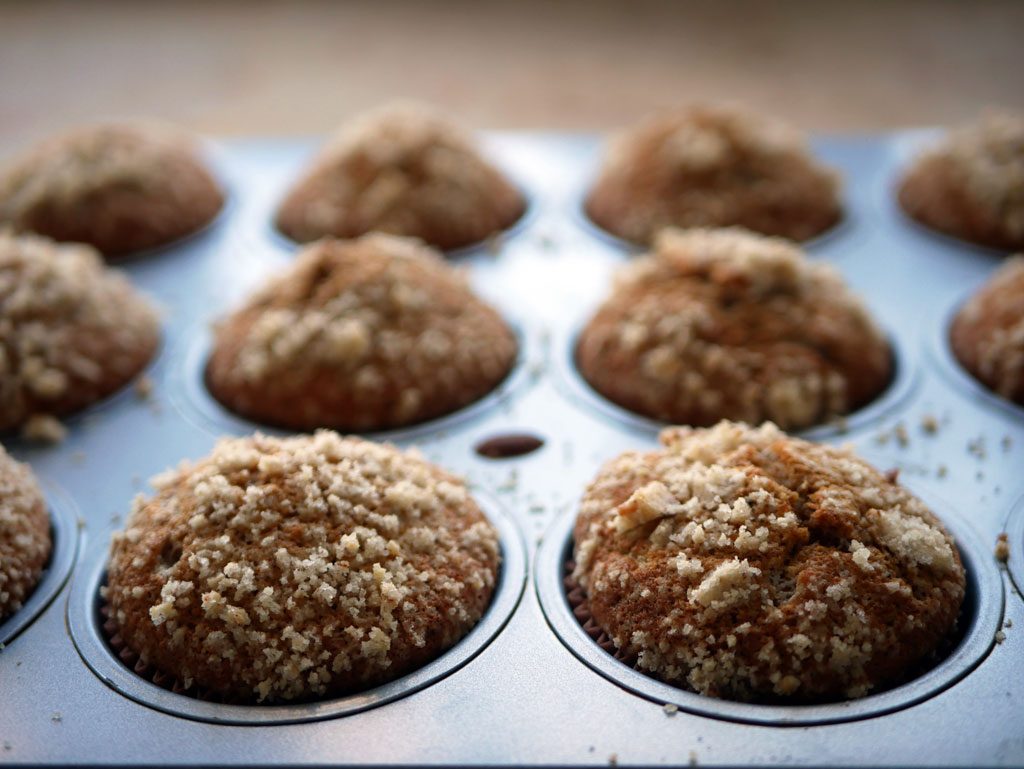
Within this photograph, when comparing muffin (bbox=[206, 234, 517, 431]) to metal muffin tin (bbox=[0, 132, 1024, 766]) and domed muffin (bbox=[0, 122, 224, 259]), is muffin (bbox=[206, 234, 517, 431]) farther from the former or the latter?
domed muffin (bbox=[0, 122, 224, 259])

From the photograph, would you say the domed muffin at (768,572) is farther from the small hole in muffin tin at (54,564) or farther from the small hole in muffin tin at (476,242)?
the small hole in muffin tin at (476,242)

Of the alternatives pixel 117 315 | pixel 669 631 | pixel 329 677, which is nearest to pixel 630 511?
pixel 669 631

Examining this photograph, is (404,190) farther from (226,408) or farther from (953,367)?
(953,367)

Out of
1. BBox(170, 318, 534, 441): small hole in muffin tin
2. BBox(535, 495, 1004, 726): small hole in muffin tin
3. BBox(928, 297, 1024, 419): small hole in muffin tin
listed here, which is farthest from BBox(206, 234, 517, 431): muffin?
BBox(928, 297, 1024, 419): small hole in muffin tin

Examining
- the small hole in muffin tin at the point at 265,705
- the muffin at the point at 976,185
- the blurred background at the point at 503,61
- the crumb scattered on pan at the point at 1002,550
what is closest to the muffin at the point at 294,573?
the small hole in muffin tin at the point at 265,705

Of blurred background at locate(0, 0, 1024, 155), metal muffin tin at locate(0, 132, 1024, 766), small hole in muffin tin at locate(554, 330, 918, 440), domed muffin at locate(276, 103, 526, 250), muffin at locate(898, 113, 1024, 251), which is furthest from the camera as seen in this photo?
blurred background at locate(0, 0, 1024, 155)

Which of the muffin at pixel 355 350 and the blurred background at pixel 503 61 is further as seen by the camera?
the blurred background at pixel 503 61
